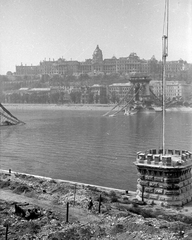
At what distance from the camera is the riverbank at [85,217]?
659 centimetres

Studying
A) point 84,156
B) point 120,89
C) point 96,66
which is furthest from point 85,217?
point 96,66

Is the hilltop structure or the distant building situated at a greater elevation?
the hilltop structure

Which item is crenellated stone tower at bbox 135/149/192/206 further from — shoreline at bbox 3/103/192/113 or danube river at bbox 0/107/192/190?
shoreline at bbox 3/103/192/113

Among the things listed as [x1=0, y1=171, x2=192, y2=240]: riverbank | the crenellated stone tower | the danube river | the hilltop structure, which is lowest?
the danube river

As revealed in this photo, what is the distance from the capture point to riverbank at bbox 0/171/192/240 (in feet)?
21.6

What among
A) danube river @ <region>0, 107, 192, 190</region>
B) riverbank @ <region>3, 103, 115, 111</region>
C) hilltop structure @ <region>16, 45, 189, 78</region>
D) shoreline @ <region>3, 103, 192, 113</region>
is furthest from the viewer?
hilltop structure @ <region>16, 45, 189, 78</region>

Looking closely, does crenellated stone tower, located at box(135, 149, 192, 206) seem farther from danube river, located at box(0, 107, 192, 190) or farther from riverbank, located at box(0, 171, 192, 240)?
danube river, located at box(0, 107, 192, 190)

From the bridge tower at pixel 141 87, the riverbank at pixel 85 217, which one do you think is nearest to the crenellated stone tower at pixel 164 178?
the riverbank at pixel 85 217

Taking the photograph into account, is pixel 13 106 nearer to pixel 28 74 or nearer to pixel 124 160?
pixel 28 74

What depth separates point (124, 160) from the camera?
16.2m

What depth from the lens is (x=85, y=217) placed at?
7.43 m

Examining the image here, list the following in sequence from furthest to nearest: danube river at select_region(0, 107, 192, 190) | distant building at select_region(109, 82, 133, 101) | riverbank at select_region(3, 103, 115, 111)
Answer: distant building at select_region(109, 82, 133, 101)
riverbank at select_region(3, 103, 115, 111)
danube river at select_region(0, 107, 192, 190)

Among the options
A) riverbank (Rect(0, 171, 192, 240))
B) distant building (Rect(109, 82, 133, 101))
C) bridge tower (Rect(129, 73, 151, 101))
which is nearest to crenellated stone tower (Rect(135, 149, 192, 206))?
riverbank (Rect(0, 171, 192, 240))

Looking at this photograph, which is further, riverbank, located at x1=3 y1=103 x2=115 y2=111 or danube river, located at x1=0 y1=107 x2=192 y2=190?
riverbank, located at x1=3 y1=103 x2=115 y2=111
